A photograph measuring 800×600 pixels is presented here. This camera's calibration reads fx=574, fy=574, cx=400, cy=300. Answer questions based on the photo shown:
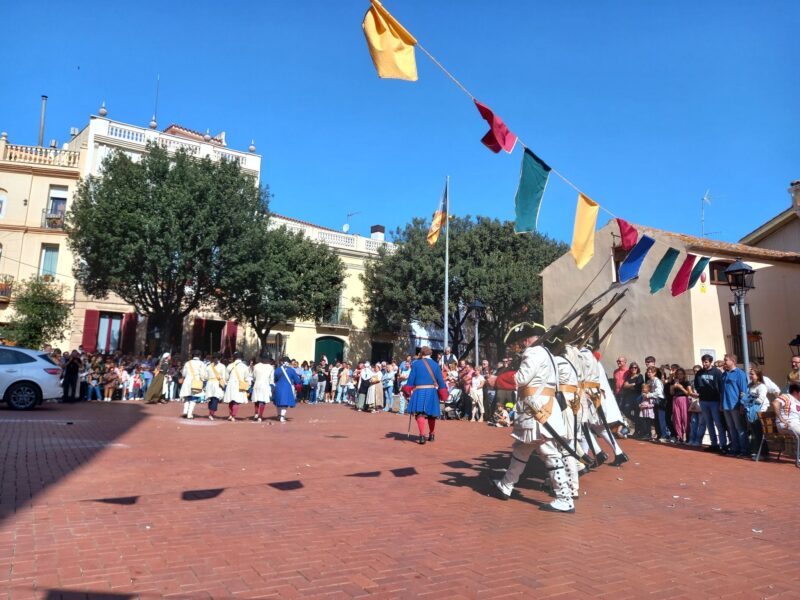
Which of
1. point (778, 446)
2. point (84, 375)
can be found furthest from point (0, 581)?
point (84, 375)

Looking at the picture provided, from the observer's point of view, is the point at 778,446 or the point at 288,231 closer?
the point at 778,446

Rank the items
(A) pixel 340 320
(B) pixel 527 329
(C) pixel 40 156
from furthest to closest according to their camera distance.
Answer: (A) pixel 340 320 → (C) pixel 40 156 → (B) pixel 527 329

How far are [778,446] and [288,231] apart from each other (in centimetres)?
2564

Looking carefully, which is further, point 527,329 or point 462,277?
point 462,277

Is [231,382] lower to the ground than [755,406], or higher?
higher

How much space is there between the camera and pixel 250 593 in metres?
3.46

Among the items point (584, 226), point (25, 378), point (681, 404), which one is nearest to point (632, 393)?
point (681, 404)

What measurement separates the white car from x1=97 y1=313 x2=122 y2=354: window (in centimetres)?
1503

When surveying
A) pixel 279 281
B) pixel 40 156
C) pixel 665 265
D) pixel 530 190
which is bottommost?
pixel 665 265

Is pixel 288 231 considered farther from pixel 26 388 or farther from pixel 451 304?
pixel 26 388

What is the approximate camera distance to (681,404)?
1251 centimetres

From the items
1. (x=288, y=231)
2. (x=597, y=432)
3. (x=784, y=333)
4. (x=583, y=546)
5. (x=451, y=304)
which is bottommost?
Answer: (x=583, y=546)

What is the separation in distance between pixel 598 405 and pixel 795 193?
57.3 feet

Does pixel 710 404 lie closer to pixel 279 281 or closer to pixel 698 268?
pixel 698 268
